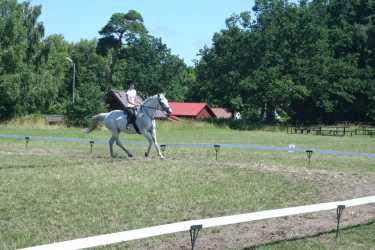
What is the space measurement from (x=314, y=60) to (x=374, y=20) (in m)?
11.1

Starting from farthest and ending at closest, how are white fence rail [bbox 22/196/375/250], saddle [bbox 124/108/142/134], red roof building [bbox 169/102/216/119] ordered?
1. red roof building [bbox 169/102/216/119]
2. saddle [bbox 124/108/142/134]
3. white fence rail [bbox 22/196/375/250]

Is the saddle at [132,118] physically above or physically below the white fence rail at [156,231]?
above

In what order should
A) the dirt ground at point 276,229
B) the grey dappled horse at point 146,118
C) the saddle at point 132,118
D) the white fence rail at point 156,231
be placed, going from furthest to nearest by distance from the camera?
the saddle at point 132,118, the grey dappled horse at point 146,118, the dirt ground at point 276,229, the white fence rail at point 156,231

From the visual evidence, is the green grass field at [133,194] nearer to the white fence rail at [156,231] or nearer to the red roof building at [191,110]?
the white fence rail at [156,231]

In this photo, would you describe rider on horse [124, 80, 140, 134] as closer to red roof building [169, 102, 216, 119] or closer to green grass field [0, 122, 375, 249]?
green grass field [0, 122, 375, 249]

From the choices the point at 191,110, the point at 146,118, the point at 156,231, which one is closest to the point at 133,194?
the point at 156,231

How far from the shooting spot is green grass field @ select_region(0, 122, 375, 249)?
350 inches

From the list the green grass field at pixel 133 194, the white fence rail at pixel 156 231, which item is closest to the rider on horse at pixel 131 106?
the green grass field at pixel 133 194

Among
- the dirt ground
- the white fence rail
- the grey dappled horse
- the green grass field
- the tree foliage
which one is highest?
the tree foliage

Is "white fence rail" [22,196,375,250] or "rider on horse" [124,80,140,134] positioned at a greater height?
"rider on horse" [124,80,140,134]

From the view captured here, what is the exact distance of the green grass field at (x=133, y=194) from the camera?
888 cm

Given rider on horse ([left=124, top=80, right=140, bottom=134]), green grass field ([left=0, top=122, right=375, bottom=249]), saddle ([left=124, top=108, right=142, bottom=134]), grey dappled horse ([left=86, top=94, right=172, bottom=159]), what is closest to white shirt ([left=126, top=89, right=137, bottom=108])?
rider on horse ([left=124, top=80, right=140, bottom=134])

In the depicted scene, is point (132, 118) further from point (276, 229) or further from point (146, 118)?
point (276, 229)

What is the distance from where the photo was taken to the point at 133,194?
39.9 ft
